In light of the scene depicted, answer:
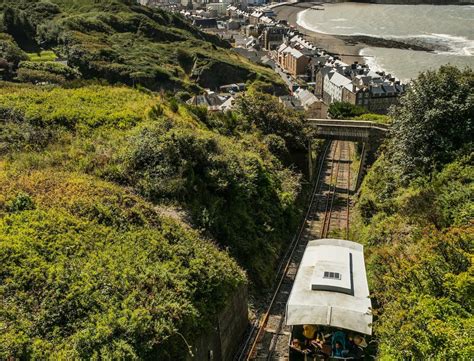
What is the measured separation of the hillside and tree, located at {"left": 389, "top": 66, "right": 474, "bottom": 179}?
140 feet

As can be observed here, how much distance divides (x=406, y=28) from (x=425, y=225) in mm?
114200

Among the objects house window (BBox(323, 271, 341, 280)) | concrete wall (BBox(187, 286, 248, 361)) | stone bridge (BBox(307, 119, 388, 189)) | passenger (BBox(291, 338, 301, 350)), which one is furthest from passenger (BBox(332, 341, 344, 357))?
stone bridge (BBox(307, 119, 388, 189))

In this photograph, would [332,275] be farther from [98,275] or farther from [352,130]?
[352,130]

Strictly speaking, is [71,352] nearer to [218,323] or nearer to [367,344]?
[218,323]

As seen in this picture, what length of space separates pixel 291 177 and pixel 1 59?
37290 mm

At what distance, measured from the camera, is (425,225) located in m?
16.2

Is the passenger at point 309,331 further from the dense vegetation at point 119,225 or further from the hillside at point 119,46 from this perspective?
the hillside at point 119,46

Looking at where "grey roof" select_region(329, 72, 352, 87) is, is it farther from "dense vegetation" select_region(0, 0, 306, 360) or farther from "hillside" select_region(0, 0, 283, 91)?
"dense vegetation" select_region(0, 0, 306, 360)

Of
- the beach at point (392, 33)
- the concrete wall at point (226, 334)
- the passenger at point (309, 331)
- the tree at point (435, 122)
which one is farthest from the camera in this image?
the beach at point (392, 33)

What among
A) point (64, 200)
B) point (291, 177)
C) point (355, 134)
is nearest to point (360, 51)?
point (355, 134)

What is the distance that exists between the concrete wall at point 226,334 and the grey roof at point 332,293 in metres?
2.13

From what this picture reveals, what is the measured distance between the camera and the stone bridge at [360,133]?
107ft

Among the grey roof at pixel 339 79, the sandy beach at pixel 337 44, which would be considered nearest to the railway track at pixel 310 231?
the grey roof at pixel 339 79

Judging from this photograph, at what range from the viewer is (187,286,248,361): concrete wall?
1218cm
